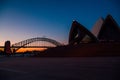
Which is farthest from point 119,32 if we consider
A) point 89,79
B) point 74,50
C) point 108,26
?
point 89,79

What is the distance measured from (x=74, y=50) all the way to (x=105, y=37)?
18.5 metres

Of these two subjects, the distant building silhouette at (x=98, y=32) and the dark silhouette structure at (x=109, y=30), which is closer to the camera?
the distant building silhouette at (x=98, y=32)

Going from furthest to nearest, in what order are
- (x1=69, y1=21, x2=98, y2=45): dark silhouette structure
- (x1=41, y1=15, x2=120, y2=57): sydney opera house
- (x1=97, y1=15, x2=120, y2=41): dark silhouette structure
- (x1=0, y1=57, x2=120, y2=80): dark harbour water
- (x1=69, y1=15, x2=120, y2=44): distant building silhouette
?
(x1=97, y1=15, x2=120, y2=41): dark silhouette structure
(x1=69, y1=15, x2=120, y2=44): distant building silhouette
(x1=69, y1=21, x2=98, y2=45): dark silhouette structure
(x1=41, y1=15, x2=120, y2=57): sydney opera house
(x1=0, y1=57, x2=120, y2=80): dark harbour water

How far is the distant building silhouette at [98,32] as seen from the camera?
32.9m

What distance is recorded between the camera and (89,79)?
182 inches

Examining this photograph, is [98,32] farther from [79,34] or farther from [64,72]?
[64,72]

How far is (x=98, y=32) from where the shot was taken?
35.8 meters

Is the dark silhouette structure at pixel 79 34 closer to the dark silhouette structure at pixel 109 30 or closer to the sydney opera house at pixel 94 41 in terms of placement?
the sydney opera house at pixel 94 41

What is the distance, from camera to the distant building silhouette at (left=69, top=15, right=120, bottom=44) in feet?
108

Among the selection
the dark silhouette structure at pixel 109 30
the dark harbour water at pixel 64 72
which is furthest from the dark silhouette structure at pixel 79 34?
the dark harbour water at pixel 64 72

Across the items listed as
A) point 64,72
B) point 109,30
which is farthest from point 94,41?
point 64,72

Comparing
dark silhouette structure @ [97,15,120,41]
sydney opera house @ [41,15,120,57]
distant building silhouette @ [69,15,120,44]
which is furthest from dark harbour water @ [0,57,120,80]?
dark silhouette structure @ [97,15,120,41]

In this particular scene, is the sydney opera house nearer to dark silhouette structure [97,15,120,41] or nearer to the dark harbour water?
dark silhouette structure [97,15,120,41]

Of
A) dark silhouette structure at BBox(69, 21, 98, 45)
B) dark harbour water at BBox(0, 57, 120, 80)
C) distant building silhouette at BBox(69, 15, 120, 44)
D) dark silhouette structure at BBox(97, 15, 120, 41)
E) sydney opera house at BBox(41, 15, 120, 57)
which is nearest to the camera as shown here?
dark harbour water at BBox(0, 57, 120, 80)
